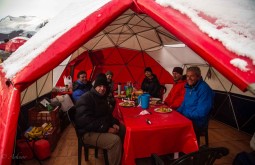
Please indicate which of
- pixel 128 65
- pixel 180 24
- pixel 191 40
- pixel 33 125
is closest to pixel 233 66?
pixel 191 40

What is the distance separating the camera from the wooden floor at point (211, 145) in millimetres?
3788

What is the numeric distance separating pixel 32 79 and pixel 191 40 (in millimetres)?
1572

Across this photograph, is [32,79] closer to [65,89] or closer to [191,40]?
[191,40]

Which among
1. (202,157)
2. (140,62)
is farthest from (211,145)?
(140,62)

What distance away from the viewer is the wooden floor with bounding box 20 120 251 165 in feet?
12.4

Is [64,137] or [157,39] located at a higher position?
[157,39]

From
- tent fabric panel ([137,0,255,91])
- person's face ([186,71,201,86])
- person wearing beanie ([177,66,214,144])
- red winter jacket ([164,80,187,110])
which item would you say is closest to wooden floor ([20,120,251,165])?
person wearing beanie ([177,66,214,144])

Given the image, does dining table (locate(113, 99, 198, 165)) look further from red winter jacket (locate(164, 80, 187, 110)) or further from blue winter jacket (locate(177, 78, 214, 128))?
red winter jacket (locate(164, 80, 187, 110))

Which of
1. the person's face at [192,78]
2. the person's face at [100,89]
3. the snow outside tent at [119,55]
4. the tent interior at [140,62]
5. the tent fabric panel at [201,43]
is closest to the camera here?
the tent fabric panel at [201,43]

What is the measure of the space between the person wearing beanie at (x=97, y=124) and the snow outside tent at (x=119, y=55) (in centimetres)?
95

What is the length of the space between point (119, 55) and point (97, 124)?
6.80m

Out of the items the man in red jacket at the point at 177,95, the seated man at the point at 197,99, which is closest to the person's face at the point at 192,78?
the seated man at the point at 197,99

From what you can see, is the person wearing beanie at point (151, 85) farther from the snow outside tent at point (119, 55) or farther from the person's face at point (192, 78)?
the person's face at point (192, 78)

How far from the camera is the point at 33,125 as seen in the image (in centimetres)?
461
